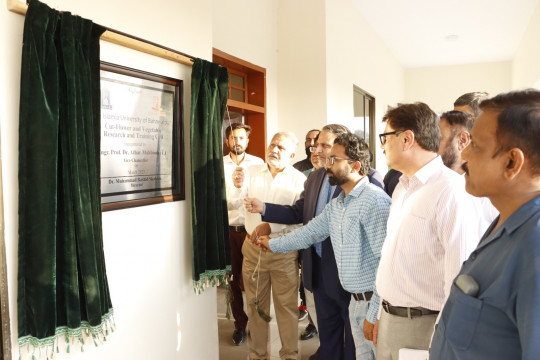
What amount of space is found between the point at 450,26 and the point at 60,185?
6687mm

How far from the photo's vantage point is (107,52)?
1702 mm

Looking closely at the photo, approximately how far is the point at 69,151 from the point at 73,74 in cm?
27

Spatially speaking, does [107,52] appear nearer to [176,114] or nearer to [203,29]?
[176,114]

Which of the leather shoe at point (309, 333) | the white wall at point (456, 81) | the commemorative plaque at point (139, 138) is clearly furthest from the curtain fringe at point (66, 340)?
the white wall at point (456, 81)

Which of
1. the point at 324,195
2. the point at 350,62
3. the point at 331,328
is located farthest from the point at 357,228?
the point at 350,62

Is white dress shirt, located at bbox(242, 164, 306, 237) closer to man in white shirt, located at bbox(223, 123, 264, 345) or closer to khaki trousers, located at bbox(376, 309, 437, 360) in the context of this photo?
man in white shirt, located at bbox(223, 123, 264, 345)

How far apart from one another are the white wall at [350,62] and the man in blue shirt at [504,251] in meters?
3.87

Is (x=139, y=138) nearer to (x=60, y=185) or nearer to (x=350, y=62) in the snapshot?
(x=60, y=185)

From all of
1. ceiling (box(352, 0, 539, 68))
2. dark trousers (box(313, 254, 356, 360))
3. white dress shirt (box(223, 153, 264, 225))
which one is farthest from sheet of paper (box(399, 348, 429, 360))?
ceiling (box(352, 0, 539, 68))

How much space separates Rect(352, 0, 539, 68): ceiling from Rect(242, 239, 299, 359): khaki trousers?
4092 mm

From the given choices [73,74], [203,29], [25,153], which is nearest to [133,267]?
[25,153]

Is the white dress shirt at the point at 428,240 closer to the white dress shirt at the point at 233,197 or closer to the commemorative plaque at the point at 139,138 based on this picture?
the commemorative plaque at the point at 139,138

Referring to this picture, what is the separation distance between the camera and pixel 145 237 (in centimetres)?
194

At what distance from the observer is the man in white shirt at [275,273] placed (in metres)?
2.68
